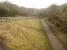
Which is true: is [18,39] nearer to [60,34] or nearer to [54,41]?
[54,41]

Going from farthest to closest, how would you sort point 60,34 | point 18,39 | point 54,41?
point 60,34 → point 54,41 → point 18,39

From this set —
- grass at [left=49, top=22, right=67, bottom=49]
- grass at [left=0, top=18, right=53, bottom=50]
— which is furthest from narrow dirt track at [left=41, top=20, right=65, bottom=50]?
grass at [left=0, top=18, right=53, bottom=50]

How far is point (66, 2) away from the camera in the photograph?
14.4m

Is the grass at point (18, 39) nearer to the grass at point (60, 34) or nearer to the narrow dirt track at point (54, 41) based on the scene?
the narrow dirt track at point (54, 41)

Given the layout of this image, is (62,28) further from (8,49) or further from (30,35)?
(8,49)

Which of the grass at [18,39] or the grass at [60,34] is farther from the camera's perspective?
the grass at [60,34]

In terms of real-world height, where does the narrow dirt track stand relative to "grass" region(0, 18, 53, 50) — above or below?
below

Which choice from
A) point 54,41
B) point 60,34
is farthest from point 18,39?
point 60,34

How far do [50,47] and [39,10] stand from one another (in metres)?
7.38

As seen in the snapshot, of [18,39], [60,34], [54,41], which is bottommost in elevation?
[54,41]

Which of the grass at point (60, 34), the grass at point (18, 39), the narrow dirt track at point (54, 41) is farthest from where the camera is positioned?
the grass at point (60, 34)

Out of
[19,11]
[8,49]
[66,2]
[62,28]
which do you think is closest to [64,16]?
[62,28]

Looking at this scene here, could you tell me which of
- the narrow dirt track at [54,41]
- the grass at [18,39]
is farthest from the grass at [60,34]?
the grass at [18,39]

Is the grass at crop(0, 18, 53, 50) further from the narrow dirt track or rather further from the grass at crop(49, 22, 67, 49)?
the grass at crop(49, 22, 67, 49)
